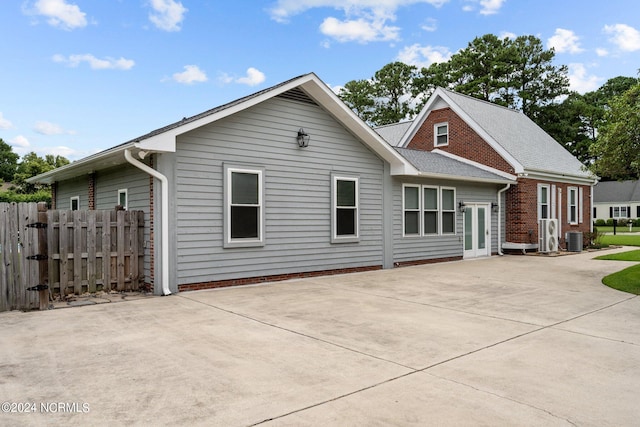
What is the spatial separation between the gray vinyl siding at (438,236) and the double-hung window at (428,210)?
0.16m

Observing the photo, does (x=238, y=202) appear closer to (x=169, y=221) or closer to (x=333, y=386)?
(x=169, y=221)

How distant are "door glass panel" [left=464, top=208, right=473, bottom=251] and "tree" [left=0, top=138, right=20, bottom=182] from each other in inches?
2479

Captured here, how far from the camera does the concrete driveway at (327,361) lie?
3.16 m

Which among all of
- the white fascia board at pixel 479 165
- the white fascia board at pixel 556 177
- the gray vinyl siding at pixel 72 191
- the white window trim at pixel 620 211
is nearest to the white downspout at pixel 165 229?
the gray vinyl siding at pixel 72 191

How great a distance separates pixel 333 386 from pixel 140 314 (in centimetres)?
405

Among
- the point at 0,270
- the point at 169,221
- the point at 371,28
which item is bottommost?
the point at 0,270

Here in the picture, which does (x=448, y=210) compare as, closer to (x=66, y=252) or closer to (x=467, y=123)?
(x=467, y=123)

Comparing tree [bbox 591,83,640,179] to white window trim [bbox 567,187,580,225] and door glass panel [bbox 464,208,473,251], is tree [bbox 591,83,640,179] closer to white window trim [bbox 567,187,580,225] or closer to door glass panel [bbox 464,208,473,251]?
door glass panel [bbox 464,208,473,251]

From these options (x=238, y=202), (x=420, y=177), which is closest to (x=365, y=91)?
(x=420, y=177)

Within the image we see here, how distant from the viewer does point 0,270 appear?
6629 millimetres

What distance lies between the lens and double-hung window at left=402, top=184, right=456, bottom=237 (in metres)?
13.0

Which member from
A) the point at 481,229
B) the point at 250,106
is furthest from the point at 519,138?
the point at 250,106

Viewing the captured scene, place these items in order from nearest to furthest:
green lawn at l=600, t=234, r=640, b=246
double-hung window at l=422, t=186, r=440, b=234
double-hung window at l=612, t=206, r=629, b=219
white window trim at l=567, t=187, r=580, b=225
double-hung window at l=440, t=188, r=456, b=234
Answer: double-hung window at l=422, t=186, r=440, b=234 < double-hung window at l=440, t=188, r=456, b=234 < white window trim at l=567, t=187, r=580, b=225 < green lawn at l=600, t=234, r=640, b=246 < double-hung window at l=612, t=206, r=629, b=219

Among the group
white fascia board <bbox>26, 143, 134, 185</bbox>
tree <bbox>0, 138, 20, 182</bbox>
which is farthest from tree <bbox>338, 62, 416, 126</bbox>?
tree <bbox>0, 138, 20, 182</bbox>
